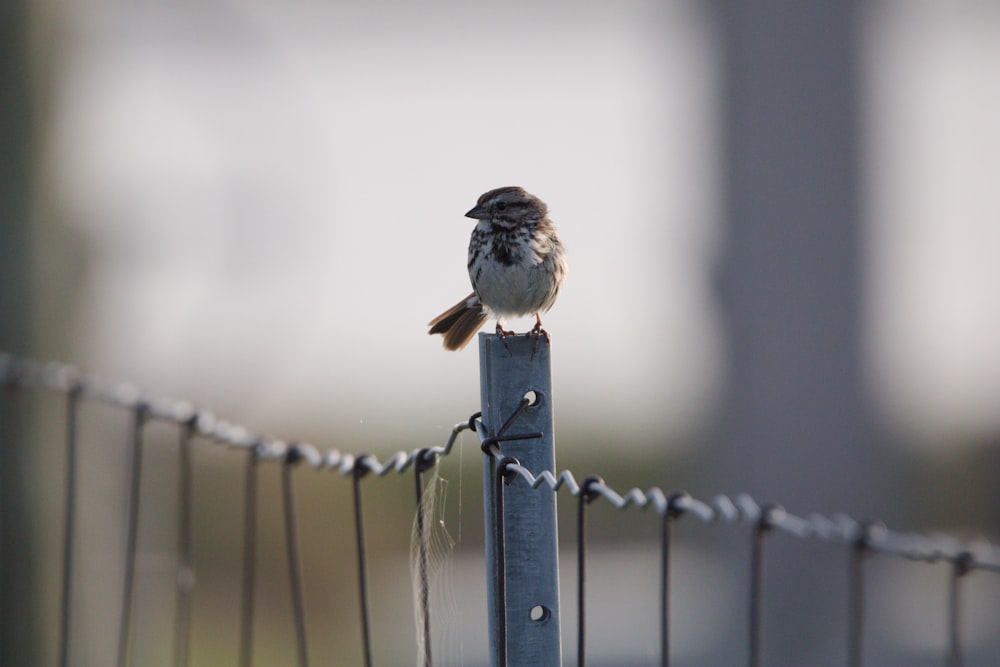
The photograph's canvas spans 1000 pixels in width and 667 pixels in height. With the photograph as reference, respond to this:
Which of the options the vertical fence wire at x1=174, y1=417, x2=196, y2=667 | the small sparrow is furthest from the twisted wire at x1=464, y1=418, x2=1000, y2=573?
the small sparrow

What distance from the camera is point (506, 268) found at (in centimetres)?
370

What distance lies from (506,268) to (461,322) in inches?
6.9

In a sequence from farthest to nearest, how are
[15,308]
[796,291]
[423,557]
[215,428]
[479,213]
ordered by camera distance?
1. [796,291]
2. [15,308]
3. [479,213]
4. [215,428]
5. [423,557]

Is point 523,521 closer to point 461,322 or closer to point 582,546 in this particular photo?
point 582,546

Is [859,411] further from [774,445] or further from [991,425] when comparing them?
[991,425]

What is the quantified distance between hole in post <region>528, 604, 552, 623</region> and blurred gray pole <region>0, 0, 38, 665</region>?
318 centimetres

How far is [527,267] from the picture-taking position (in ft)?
12.1

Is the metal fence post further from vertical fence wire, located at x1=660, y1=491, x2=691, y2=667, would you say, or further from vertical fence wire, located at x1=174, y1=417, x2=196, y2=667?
vertical fence wire, located at x1=174, y1=417, x2=196, y2=667

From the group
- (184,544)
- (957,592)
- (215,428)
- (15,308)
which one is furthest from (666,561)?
(15,308)

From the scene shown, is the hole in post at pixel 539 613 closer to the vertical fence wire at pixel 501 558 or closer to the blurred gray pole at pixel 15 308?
the vertical fence wire at pixel 501 558

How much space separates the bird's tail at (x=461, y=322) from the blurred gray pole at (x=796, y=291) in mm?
6661

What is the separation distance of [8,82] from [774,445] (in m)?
6.49

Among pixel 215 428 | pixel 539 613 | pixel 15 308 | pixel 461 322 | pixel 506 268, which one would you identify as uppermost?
pixel 15 308

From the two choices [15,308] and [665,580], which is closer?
[665,580]
